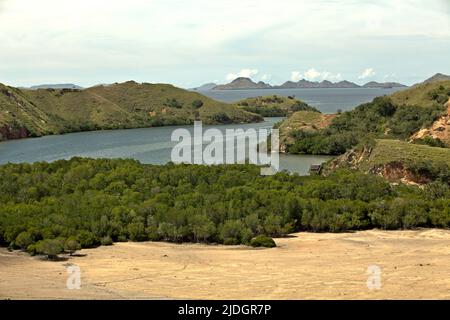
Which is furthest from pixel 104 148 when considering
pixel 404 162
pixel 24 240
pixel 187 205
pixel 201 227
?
pixel 24 240

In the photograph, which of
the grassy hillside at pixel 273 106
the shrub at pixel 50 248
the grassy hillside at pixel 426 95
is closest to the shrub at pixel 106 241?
the shrub at pixel 50 248

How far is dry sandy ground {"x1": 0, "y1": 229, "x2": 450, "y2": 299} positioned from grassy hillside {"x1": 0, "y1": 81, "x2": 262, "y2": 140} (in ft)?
298

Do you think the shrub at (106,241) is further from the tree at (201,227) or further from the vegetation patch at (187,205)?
the tree at (201,227)

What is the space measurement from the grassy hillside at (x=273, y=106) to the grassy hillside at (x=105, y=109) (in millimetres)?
15060

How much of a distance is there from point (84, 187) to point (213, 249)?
1566 cm

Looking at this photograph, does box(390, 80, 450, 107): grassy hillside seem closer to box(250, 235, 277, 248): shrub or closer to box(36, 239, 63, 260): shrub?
box(250, 235, 277, 248): shrub

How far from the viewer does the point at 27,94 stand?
151500 mm

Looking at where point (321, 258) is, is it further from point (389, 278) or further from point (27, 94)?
point (27, 94)

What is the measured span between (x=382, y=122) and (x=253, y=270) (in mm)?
72043

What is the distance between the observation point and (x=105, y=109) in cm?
15188

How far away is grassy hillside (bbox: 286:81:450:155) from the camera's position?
86188 millimetres

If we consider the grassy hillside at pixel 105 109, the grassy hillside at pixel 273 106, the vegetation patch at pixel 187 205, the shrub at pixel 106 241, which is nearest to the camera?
the shrub at pixel 106 241

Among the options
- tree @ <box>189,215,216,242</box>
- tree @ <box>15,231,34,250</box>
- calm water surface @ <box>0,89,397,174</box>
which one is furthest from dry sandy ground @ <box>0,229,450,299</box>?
calm water surface @ <box>0,89,397,174</box>

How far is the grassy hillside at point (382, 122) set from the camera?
8619 cm
